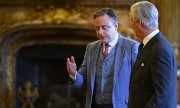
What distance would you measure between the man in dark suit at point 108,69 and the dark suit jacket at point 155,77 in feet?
1.49

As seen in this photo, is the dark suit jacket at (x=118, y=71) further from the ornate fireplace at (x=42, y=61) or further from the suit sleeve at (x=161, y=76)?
the ornate fireplace at (x=42, y=61)

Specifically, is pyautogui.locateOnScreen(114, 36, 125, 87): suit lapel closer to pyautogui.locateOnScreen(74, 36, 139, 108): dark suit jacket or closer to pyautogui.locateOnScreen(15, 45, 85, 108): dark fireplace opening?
pyautogui.locateOnScreen(74, 36, 139, 108): dark suit jacket

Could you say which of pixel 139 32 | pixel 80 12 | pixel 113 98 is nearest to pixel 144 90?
pixel 139 32

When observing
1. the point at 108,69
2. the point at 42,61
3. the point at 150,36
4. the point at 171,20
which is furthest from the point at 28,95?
the point at 150,36

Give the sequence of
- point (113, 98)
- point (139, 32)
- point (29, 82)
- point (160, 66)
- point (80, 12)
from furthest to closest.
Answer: point (29, 82)
point (80, 12)
point (113, 98)
point (139, 32)
point (160, 66)

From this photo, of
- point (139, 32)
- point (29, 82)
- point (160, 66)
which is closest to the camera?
point (160, 66)

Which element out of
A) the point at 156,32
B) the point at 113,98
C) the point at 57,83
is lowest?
the point at 57,83

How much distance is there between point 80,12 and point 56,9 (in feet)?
0.91

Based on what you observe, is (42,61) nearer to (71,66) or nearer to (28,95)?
(28,95)

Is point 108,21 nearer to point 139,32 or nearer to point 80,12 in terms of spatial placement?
point 139,32

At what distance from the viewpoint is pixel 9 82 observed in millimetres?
5035

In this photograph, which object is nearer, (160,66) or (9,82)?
(160,66)

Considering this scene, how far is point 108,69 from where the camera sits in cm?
262

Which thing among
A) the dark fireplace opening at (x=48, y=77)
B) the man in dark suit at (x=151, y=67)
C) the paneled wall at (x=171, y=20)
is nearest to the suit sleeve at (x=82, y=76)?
the man in dark suit at (x=151, y=67)
